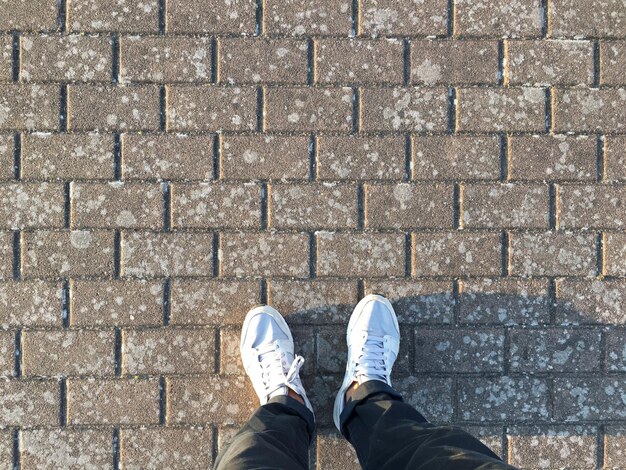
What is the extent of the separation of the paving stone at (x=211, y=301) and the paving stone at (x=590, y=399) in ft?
4.41

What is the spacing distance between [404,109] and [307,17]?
21.2 inches

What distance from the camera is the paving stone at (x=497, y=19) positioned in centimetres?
212

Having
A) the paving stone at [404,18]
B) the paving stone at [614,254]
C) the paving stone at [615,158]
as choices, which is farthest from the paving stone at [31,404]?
the paving stone at [615,158]

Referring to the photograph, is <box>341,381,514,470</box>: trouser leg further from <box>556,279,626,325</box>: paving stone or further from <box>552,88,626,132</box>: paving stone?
<box>552,88,626,132</box>: paving stone

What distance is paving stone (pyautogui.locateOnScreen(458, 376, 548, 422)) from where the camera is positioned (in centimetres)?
214

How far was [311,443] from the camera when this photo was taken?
2133mm

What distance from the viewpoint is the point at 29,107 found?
2.08 meters

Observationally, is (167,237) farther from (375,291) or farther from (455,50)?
(455,50)

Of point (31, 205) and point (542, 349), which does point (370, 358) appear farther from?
point (31, 205)

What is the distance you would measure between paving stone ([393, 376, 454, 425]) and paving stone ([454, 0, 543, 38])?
137 cm

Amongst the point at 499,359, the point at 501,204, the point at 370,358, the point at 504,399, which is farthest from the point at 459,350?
the point at 501,204

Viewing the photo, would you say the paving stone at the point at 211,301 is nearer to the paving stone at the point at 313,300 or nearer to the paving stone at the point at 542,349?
the paving stone at the point at 313,300

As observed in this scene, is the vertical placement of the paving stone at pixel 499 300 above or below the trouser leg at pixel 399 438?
above

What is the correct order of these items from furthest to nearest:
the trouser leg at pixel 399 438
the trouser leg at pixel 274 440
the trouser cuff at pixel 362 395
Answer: the trouser cuff at pixel 362 395 < the trouser leg at pixel 274 440 < the trouser leg at pixel 399 438
